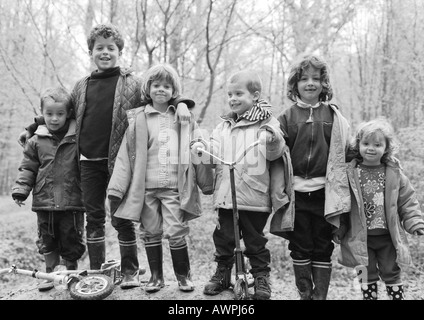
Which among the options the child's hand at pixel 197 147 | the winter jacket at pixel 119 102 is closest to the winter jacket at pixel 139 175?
the winter jacket at pixel 119 102

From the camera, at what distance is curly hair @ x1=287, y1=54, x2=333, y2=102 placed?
133 inches

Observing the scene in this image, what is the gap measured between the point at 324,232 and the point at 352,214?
292 mm

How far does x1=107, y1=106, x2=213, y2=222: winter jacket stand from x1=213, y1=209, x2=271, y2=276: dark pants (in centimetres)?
27

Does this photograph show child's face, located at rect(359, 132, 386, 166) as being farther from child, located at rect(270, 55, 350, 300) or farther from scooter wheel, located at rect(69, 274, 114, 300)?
scooter wheel, located at rect(69, 274, 114, 300)

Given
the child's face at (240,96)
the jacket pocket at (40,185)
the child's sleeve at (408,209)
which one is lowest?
the child's sleeve at (408,209)

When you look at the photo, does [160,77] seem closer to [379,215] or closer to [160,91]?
[160,91]

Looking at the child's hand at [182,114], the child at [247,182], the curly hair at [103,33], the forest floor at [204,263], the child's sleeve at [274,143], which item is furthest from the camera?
the forest floor at [204,263]

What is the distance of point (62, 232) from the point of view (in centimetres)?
376

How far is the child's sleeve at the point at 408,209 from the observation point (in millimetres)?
3266

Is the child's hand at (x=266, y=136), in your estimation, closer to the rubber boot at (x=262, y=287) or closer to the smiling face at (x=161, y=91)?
the smiling face at (x=161, y=91)

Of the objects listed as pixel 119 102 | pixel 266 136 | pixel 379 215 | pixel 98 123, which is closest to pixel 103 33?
pixel 119 102

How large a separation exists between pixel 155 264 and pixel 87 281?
616 millimetres

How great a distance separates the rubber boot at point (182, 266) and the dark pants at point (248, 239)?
32 cm
